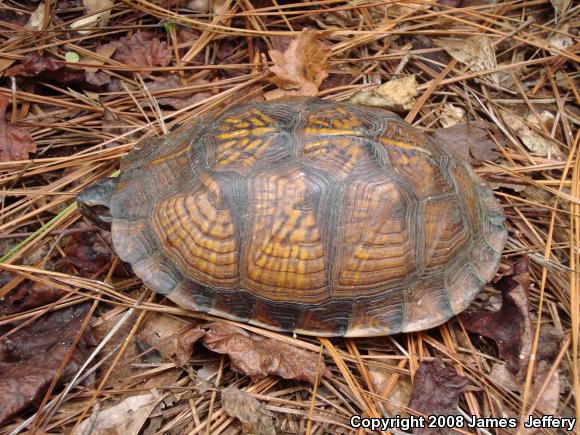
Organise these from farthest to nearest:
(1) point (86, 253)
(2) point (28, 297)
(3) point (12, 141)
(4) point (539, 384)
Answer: (3) point (12, 141), (1) point (86, 253), (2) point (28, 297), (4) point (539, 384)

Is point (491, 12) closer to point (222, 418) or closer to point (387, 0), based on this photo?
point (387, 0)

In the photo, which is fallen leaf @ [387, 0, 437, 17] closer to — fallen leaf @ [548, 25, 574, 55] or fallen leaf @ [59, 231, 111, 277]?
fallen leaf @ [548, 25, 574, 55]

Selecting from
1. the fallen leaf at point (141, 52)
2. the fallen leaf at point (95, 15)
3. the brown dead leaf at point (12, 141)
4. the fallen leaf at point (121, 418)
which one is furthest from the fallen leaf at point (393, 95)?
the fallen leaf at point (121, 418)

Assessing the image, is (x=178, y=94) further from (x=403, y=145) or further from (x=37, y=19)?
(x=403, y=145)

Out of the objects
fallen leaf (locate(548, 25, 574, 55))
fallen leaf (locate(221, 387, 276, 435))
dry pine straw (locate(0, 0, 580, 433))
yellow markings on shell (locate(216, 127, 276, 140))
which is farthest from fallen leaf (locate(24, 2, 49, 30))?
fallen leaf (locate(548, 25, 574, 55))

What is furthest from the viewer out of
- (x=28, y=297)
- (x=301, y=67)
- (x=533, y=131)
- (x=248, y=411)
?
(x=301, y=67)

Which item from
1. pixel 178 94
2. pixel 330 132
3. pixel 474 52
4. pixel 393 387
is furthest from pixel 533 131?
pixel 178 94

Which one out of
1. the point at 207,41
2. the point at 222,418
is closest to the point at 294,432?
the point at 222,418
